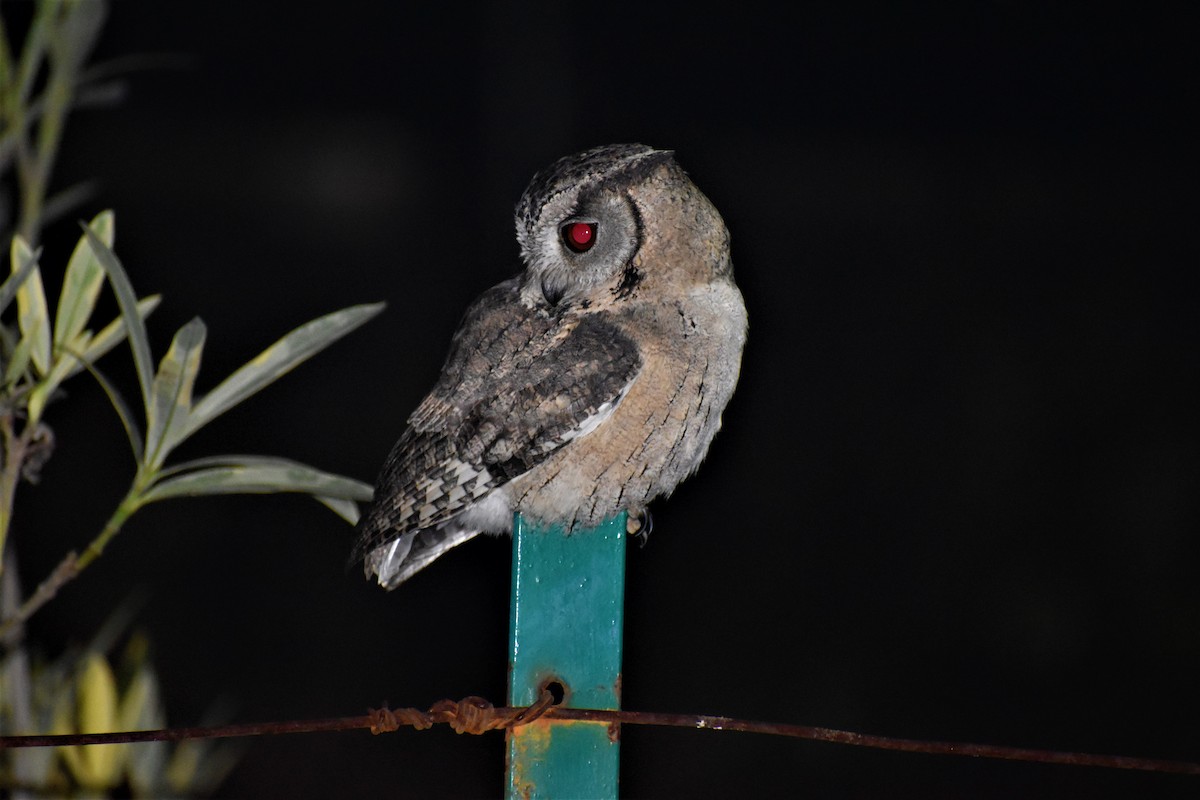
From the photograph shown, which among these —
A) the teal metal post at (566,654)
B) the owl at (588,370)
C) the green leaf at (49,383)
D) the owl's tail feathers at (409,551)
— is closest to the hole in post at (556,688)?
the teal metal post at (566,654)

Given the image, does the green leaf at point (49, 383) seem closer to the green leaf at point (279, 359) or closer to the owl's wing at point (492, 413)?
the green leaf at point (279, 359)

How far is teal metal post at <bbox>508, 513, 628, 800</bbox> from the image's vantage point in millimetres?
1012

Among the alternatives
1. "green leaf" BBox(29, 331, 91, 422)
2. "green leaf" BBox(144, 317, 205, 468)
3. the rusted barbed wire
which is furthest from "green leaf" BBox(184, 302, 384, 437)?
the rusted barbed wire

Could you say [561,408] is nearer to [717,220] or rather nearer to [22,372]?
[717,220]

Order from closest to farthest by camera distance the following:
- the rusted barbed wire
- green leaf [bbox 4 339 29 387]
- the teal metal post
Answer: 1. the rusted barbed wire
2. the teal metal post
3. green leaf [bbox 4 339 29 387]

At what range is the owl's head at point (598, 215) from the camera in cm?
131

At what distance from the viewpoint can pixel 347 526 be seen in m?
2.64

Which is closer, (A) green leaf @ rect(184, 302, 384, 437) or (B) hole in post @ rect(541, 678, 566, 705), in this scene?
(B) hole in post @ rect(541, 678, 566, 705)

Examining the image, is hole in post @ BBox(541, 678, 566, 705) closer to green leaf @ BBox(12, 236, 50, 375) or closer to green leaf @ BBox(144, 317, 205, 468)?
green leaf @ BBox(144, 317, 205, 468)

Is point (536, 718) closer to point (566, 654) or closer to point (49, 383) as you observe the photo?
point (566, 654)

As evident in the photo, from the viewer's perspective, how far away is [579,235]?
51.9 inches

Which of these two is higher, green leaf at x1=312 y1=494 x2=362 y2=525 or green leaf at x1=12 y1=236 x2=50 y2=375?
green leaf at x1=12 y1=236 x2=50 y2=375

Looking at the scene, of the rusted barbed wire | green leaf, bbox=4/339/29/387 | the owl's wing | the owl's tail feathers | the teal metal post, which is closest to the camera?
the rusted barbed wire

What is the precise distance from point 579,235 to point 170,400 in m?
0.50
